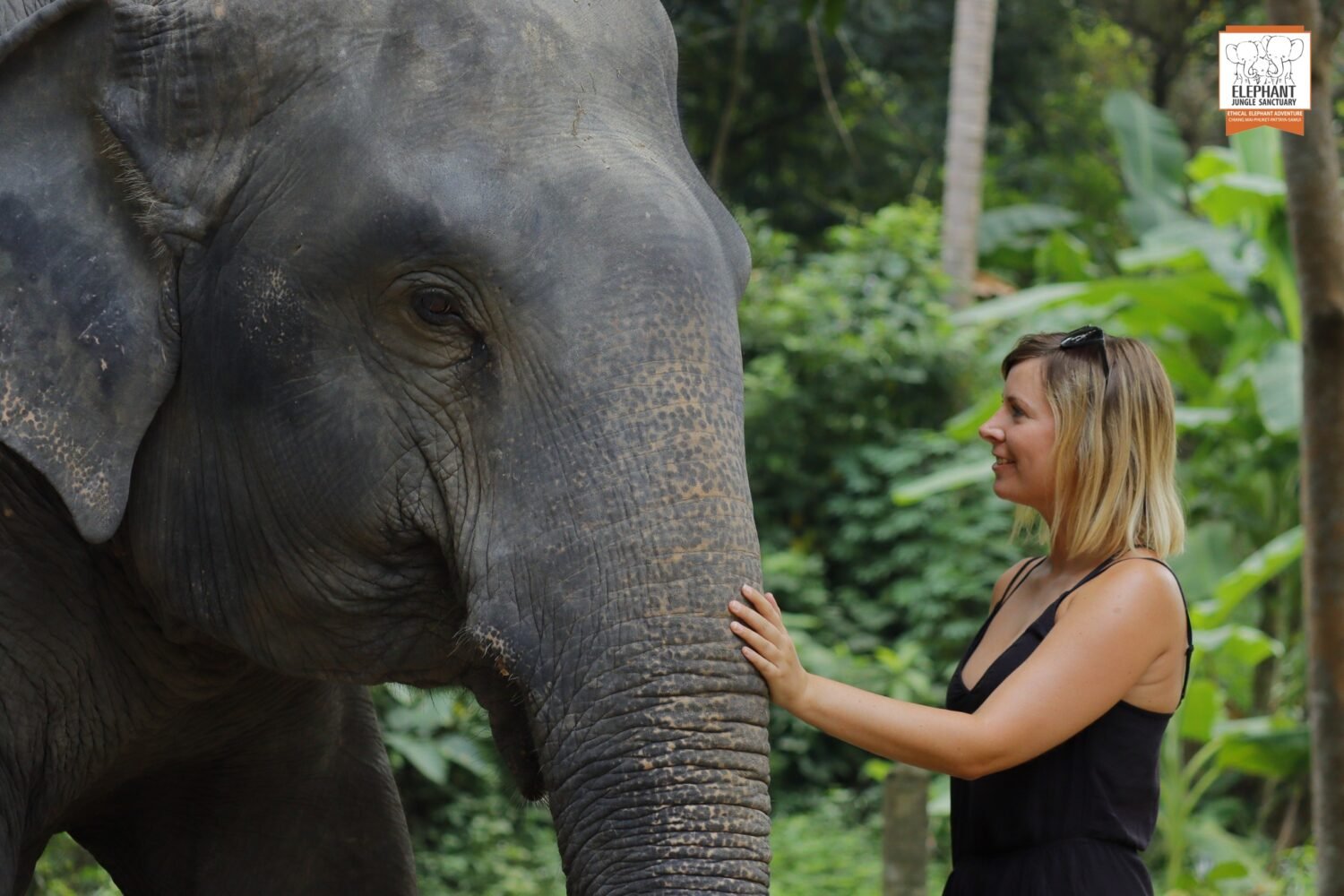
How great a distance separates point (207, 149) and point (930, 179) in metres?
13.6

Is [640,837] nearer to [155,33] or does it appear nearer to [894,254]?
[155,33]

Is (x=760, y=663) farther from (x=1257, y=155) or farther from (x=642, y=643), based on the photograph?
(x=1257, y=155)

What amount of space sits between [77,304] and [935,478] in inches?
247

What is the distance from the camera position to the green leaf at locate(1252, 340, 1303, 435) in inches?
291

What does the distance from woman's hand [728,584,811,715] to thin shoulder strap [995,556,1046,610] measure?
0.77 m

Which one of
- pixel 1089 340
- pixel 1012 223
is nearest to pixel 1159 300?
pixel 1012 223

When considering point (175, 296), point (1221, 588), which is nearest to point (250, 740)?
point (175, 296)

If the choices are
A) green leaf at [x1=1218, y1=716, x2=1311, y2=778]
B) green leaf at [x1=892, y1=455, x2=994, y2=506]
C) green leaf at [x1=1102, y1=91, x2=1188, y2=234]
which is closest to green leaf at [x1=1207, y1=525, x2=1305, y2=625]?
green leaf at [x1=1218, y1=716, x2=1311, y2=778]

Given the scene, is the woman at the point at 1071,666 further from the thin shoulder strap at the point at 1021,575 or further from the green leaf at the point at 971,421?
the green leaf at the point at 971,421

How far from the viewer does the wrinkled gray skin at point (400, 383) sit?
2.01 meters

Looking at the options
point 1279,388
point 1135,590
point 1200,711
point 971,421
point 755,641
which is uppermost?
point 755,641

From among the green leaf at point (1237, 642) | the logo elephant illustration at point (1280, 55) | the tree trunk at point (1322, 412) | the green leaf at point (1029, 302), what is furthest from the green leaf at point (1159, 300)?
the tree trunk at point (1322, 412)

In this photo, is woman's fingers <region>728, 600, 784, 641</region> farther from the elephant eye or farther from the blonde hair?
the blonde hair

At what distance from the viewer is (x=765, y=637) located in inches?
79.8
